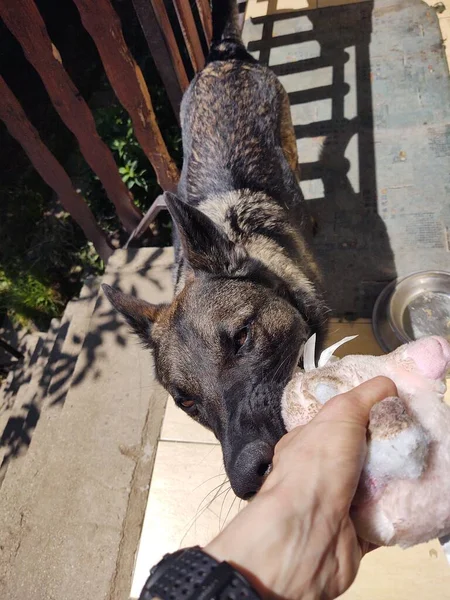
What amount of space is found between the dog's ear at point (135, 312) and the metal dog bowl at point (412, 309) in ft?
6.17

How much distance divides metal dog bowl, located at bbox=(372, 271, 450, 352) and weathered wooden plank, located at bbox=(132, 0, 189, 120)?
2.92m

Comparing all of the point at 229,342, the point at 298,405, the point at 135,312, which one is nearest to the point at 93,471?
the point at 135,312

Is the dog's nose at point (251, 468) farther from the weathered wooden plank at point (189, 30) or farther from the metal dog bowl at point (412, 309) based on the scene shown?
the weathered wooden plank at point (189, 30)

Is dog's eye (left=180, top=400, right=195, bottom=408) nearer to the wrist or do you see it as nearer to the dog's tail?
the wrist

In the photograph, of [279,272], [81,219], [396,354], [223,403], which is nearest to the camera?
[396,354]

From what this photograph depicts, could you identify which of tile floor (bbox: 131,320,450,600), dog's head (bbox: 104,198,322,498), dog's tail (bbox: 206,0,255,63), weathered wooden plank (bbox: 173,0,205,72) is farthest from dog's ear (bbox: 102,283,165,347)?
weathered wooden plank (bbox: 173,0,205,72)

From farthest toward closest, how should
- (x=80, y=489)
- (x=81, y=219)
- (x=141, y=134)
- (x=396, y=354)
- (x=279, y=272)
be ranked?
(x=81, y=219) < (x=141, y=134) < (x=80, y=489) < (x=279, y=272) < (x=396, y=354)

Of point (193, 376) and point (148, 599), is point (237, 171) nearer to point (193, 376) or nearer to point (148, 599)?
point (193, 376)

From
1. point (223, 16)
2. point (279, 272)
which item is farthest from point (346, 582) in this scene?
point (223, 16)

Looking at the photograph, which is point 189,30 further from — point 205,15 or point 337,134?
point 337,134

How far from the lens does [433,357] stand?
4.63 feet

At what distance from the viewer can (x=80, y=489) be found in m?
3.64

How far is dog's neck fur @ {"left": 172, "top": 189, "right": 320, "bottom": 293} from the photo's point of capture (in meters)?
3.28

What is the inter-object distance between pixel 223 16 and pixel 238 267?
3.26m
